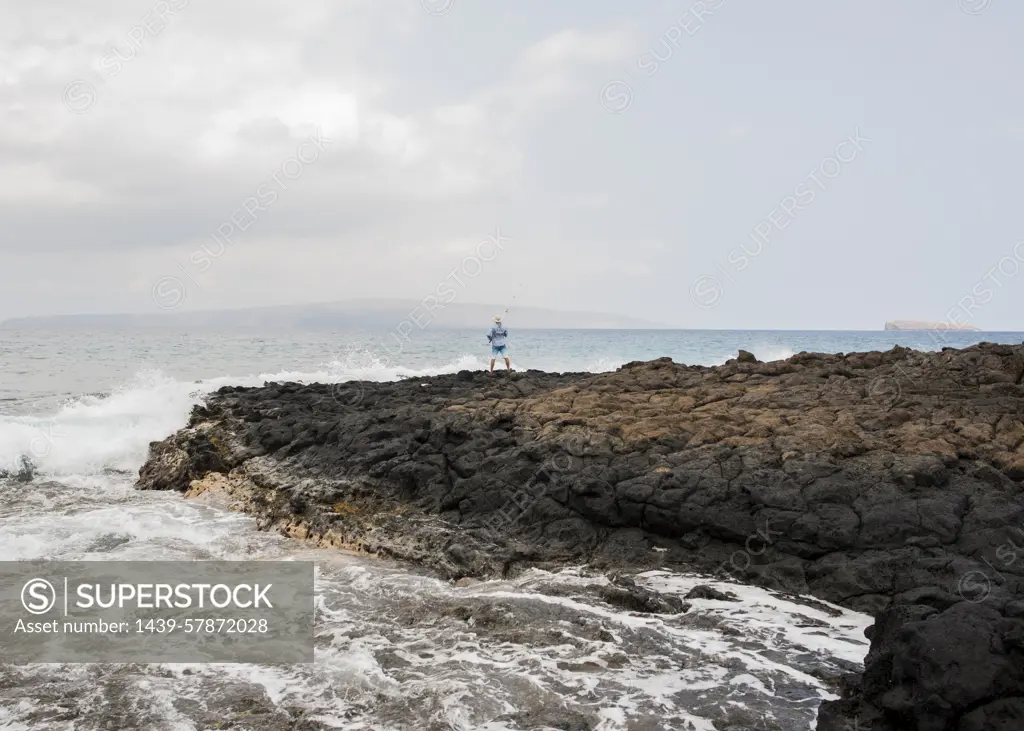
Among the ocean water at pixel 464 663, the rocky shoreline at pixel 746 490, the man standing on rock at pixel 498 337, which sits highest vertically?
the man standing on rock at pixel 498 337

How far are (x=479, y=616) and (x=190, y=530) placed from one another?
5.29 m

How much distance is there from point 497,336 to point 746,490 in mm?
13273

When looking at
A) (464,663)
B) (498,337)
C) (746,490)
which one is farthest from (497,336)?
(464,663)

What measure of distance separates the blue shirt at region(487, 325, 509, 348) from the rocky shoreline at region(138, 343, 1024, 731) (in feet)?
23.5

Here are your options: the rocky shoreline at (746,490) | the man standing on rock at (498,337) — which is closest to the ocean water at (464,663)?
the rocky shoreline at (746,490)

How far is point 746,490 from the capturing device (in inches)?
319

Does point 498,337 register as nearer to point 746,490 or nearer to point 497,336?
point 497,336

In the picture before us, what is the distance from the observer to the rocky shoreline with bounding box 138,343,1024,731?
14.3ft

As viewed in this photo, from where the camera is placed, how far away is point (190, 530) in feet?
32.3

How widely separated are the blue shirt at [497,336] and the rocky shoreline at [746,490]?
23.5ft

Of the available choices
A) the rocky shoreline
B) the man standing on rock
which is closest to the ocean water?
the rocky shoreline

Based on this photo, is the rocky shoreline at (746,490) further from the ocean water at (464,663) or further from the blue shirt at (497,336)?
the blue shirt at (497,336)

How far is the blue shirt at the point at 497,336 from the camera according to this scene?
20.7m

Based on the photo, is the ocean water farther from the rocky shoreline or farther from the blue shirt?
the blue shirt
